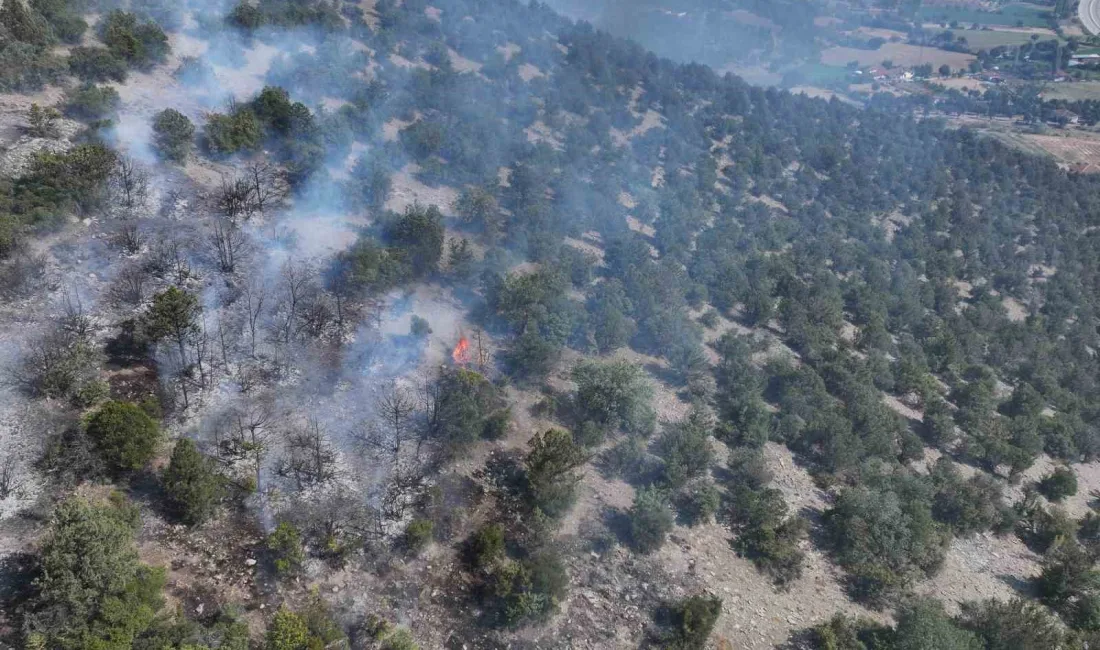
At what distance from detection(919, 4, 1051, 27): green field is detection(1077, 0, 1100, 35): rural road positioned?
6.03 meters

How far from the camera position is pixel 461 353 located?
2798 cm

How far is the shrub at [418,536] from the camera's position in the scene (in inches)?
783

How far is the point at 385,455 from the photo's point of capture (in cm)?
2278

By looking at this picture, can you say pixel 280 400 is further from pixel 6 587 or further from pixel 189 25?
pixel 189 25

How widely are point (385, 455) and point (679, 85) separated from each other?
53972mm

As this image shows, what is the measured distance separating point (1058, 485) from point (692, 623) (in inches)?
848

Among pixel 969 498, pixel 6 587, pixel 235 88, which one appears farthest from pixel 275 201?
pixel 969 498

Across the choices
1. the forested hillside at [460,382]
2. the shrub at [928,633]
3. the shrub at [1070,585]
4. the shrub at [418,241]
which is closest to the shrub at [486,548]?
the forested hillside at [460,382]

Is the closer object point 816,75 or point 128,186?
point 128,186

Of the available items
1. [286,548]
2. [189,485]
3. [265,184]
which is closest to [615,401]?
[286,548]

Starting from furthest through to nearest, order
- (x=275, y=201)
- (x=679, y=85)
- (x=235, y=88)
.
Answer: (x=679, y=85) < (x=235, y=88) < (x=275, y=201)

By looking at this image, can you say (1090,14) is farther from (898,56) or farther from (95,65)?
(95,65)

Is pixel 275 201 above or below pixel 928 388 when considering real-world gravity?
above

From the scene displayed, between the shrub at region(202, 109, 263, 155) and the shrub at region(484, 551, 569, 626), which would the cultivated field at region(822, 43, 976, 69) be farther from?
the shrub at region(484, 551, 569, 626)
